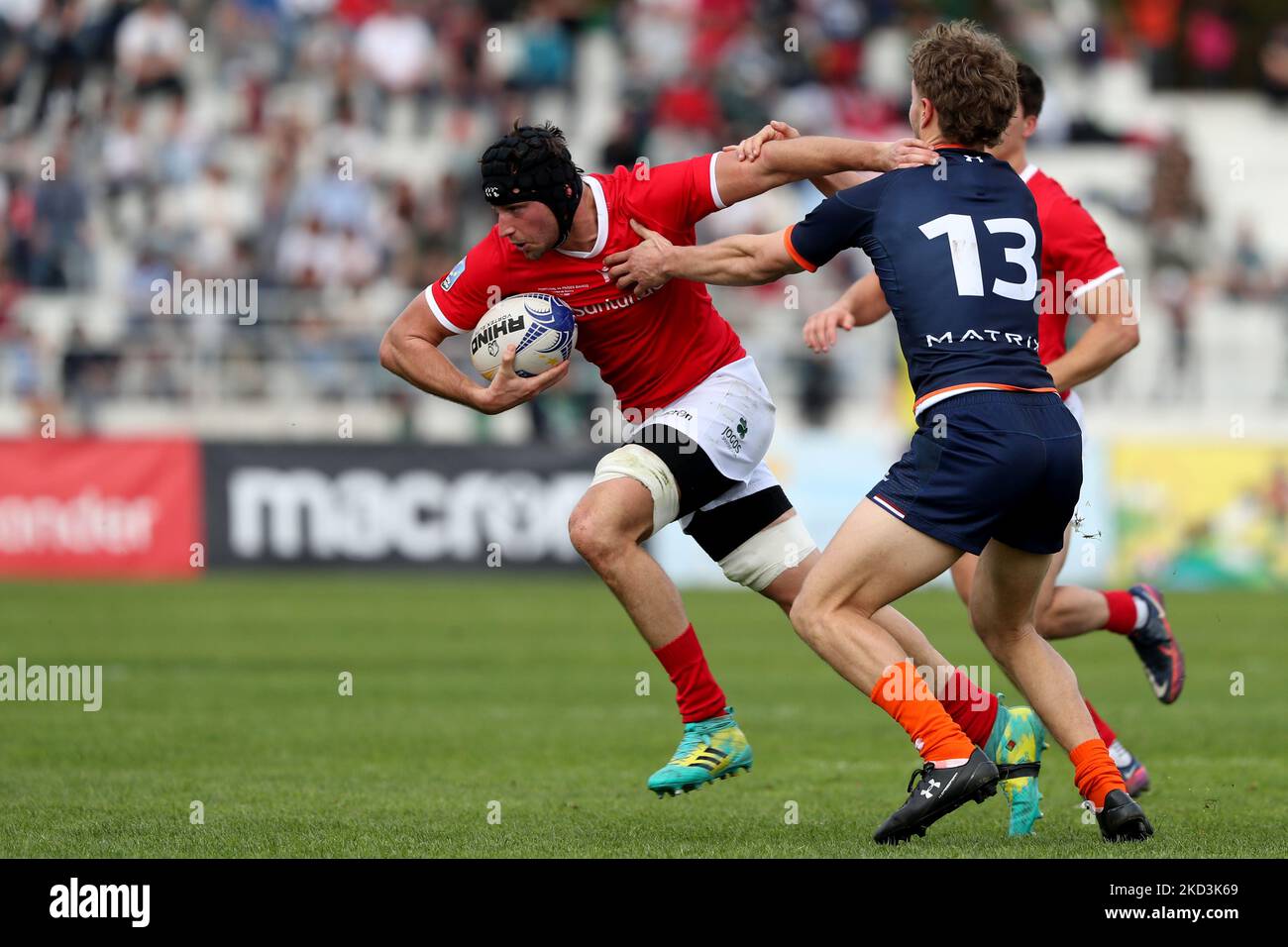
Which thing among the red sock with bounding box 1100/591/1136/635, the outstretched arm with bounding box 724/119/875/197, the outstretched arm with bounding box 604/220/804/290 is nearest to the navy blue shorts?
the outstretched arm with bounding box 604/220/804/290

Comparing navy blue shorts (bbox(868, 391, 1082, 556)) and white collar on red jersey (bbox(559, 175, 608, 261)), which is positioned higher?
white collar on red jersey (bbox(559, 175, 608, 261))

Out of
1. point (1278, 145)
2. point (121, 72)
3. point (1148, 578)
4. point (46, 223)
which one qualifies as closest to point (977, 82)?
point (1148, 578)

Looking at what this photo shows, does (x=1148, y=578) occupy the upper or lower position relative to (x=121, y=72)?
lower

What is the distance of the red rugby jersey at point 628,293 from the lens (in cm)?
758

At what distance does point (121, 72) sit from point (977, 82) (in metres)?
18.4

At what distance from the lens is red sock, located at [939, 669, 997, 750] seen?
7186 millimetres

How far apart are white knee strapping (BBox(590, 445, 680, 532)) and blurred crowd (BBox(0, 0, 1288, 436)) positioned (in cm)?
1238

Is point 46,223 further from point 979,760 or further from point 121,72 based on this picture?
point 979,760

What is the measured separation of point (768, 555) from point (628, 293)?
118 cm

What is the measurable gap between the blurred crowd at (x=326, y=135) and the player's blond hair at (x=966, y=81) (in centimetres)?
1355

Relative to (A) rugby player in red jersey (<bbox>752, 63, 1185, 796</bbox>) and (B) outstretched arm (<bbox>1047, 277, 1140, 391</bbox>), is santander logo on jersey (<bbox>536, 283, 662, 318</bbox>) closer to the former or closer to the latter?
(A) rugby player in red jersey (<bbox>752, 63, 1185, 796</bbox>)

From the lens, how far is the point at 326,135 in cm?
2255

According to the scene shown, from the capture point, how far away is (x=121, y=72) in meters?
22.9
